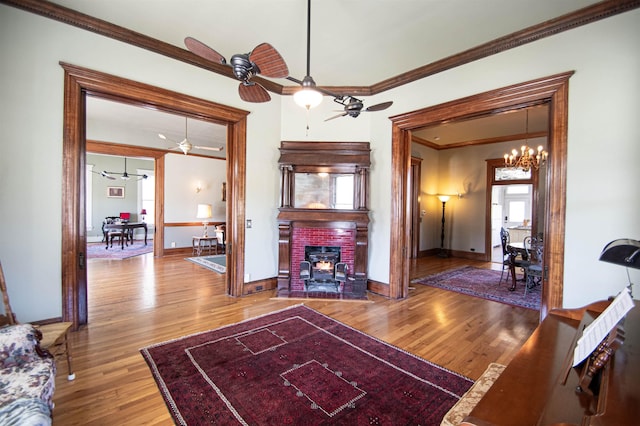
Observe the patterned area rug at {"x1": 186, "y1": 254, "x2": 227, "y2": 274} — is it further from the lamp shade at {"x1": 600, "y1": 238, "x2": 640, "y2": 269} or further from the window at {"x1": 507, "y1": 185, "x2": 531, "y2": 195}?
the window at {"x1": 507, "y1": 185, "x2": 531, "y2": 195}

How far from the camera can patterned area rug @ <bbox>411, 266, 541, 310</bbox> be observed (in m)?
4.27

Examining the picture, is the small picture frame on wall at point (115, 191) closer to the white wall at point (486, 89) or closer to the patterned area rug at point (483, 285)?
the white wall at point (486, 89)

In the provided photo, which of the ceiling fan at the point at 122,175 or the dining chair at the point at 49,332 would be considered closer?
the dining chair at the point at 49,332

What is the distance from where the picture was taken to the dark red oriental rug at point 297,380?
6.04ft

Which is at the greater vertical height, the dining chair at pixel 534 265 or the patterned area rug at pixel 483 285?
the dining chair at pixel 534 265

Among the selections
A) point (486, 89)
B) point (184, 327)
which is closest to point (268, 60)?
point (486, 89)

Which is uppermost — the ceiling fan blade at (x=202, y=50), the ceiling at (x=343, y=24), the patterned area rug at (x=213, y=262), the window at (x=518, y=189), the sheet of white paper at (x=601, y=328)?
the ceiling at (x=343, y=24)

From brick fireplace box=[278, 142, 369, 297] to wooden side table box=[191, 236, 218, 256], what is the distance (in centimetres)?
426

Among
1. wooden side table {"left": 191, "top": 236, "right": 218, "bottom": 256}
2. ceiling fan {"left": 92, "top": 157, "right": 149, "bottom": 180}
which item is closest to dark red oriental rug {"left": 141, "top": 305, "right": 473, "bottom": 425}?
wooden side table {"left": 191, "top": 236, "right": 218, "bottom": 256}

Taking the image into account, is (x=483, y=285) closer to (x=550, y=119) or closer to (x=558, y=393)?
(x=550, y=119)

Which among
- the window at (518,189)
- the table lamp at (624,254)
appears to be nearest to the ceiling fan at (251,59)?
the table lamp at (624,254)

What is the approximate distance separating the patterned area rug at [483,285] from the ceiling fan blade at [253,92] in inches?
164

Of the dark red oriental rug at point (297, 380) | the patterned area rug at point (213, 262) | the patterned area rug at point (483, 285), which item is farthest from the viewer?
the patterned area rug at point (213, 262)

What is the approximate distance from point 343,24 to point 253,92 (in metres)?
1.26
